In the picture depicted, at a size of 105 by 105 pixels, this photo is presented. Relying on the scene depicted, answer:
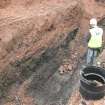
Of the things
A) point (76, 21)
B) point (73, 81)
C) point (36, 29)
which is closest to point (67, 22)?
point (76, 21)

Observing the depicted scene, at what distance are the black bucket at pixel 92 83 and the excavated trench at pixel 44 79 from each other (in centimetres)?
61

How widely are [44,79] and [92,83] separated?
1.71 meters

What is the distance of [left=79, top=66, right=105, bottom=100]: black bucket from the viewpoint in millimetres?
10453

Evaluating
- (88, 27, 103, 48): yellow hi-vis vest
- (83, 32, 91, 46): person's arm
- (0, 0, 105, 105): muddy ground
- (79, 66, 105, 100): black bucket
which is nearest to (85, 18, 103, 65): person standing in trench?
(88, 27, 103, 48): yellow hi-vis vest

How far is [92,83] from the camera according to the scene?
414 inches

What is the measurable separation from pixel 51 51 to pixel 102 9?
4.44 meters

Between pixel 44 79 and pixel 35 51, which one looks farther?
pixel 35 51

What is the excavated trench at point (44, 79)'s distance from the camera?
1070 cm

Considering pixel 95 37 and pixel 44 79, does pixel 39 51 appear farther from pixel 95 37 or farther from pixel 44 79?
pixel 95 37

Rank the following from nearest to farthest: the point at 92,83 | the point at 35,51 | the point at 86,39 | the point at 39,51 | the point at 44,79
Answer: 1. the point at 92,83
2. the point at 44,79
3. the point at 35,51
4. the point at 39,51
5. the point at 86,39

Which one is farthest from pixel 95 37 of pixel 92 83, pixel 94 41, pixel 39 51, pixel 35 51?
pixel 35 51

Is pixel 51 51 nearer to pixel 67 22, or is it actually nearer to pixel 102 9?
pixel 67 22

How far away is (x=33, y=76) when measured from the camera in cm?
1127

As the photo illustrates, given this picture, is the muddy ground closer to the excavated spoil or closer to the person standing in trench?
the excavated spoil
